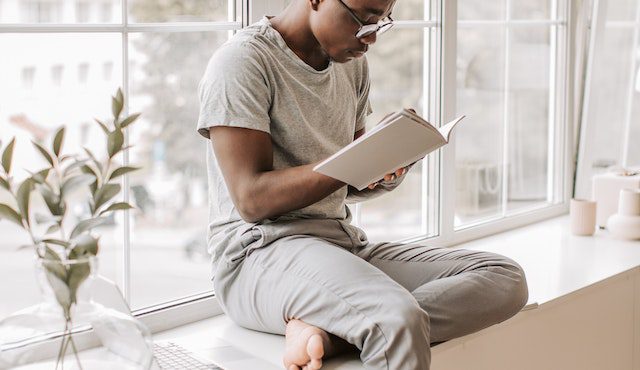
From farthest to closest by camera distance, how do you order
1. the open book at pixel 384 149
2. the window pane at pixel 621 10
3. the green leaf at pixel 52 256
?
1. the window pane at pixel 621 10
2. the open book at pixel 384 149
3. the green leaf at pixel 52 256

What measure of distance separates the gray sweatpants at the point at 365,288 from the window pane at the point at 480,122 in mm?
1202

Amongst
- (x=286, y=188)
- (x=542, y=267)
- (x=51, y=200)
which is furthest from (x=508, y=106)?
(x=51, y=200)

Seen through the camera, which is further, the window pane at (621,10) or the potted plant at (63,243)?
the window pane at (621,10)

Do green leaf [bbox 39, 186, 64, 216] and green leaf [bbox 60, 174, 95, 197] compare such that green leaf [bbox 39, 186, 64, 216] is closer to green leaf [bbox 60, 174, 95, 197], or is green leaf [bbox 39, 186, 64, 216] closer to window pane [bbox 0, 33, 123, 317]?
green leaf [bbox 60, 174, 95, 197]

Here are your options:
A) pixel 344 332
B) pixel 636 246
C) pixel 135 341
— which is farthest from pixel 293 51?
pixel 636 246

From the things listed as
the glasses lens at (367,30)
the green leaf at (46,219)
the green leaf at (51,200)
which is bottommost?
the green leaf at (46,219)

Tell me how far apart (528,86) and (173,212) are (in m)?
1.67

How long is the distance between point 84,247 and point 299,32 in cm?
99

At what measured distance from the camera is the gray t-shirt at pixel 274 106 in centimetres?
226

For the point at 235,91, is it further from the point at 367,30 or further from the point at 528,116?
the point at 528,116

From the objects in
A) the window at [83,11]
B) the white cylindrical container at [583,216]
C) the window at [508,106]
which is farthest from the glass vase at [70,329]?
the white cylindrical container at [583,216]

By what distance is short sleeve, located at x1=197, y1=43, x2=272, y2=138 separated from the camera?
2238 millimetres

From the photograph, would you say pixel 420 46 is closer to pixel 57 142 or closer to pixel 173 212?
pixel 173 212

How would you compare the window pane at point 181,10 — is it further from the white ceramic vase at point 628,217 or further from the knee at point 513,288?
the white ceramic vase at point 628,217
